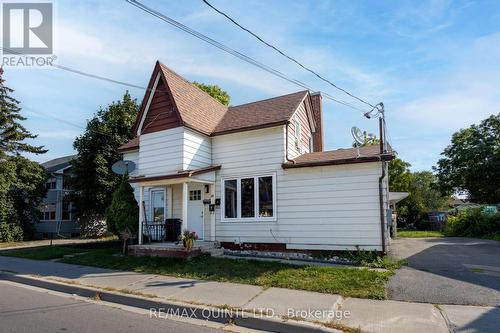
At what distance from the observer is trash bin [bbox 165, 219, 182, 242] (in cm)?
1455

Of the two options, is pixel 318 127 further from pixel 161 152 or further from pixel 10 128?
pixel 10 128

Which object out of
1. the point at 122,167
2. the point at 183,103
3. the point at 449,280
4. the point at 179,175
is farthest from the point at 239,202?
the point at 449,280

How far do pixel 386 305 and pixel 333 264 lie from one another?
13.0ft

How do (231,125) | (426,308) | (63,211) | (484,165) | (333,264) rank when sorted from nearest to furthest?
(426,308)
(333,264)
(231,125)
(63,211)
(484,165)

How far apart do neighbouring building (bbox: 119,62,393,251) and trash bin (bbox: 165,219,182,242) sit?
1.84ft

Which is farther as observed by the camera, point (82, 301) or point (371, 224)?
point (371, 224)

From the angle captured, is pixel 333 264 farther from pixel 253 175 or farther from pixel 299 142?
pixel 299 142

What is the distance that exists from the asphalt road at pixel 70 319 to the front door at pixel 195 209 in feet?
22.5

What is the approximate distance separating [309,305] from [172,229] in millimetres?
8956

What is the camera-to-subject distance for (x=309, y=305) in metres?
6.73

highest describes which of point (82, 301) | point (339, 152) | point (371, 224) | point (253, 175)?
point (339, 152)

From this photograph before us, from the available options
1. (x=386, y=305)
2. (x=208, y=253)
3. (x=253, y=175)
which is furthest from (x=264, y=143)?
(x=386, y=305)

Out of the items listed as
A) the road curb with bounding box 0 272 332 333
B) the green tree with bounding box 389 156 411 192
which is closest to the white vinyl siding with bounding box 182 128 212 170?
the road curb with bounding box 0 272 332 333

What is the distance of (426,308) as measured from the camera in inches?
256
